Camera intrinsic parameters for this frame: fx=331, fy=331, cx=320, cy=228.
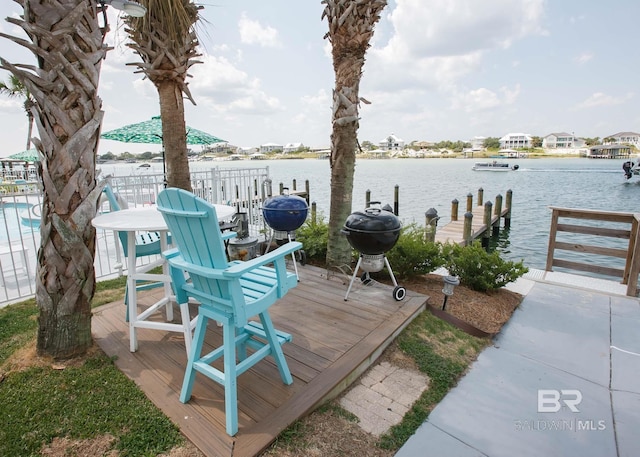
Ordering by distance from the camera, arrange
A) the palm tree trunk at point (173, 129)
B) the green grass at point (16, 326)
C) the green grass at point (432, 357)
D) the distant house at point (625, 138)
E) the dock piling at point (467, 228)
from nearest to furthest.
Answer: the green grass at point (432, 357) < the green grass at point (16, 326) < the palm tree trunk at point (173, 129) < the dock piling at point (467, 228) < the distant house at point (625, 138)

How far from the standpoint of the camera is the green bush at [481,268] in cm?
402

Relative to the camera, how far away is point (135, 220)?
8.63ft

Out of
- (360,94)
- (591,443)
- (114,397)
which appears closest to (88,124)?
(114,397)

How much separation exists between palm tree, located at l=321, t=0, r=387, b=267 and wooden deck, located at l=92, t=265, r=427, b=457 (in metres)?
0.85

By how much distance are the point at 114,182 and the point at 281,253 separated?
14.9 feet

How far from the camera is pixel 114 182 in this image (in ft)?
16.9

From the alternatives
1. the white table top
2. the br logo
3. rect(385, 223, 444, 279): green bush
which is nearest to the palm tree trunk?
the white table top

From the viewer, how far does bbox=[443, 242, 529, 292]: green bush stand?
402cm

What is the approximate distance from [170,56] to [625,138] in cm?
10832

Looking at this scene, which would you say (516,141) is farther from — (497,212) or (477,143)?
(497,212)

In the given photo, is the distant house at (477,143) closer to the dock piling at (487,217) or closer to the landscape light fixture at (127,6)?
the dock piling at (487,217)

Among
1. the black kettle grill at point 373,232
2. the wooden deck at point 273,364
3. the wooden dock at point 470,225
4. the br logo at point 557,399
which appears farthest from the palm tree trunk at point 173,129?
the wooden dock at point 470,225

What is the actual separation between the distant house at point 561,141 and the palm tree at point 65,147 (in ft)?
346

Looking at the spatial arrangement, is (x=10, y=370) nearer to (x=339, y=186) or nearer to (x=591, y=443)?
(x=339, y=186)
